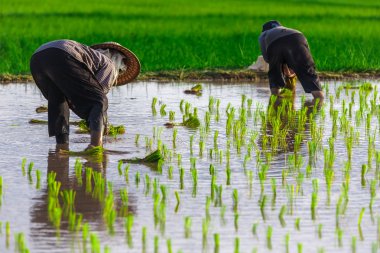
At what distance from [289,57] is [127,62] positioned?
140 inches

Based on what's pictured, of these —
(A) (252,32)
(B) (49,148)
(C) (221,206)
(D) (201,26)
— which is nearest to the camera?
(C) (221,206)

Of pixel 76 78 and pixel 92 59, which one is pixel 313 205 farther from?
pixel 92 59

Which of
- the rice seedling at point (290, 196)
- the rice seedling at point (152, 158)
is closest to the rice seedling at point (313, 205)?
the rice seedling at point (290, 196)

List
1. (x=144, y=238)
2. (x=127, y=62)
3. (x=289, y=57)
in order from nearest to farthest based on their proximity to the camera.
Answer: (x=144, y=238) → (x=127, y=62) → (x=289, y=57)

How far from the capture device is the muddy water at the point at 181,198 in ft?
18.8

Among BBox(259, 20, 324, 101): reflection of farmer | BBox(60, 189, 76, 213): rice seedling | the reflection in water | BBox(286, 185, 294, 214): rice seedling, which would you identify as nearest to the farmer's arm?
the reflection in water

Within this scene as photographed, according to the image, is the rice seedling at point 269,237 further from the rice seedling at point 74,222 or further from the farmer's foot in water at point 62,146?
the farmer's foot in water at point 62,146

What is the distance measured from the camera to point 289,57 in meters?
12.0

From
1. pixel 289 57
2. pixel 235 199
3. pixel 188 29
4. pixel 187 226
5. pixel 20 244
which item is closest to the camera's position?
pixel 20 244

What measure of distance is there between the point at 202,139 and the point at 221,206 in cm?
282

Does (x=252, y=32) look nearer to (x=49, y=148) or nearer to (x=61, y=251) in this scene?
(x=49, y=148)

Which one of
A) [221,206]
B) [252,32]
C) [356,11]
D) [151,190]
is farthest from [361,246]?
[356,11]

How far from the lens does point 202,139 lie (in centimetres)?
934

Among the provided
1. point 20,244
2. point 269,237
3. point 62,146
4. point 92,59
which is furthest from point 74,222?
point 62,146
